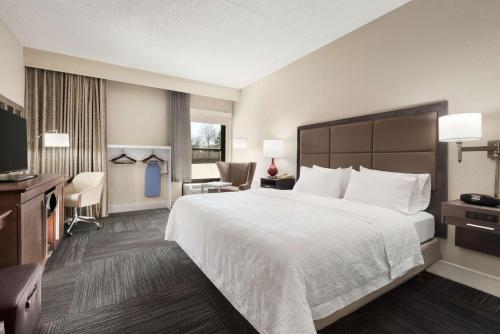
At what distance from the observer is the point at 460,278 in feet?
7.11

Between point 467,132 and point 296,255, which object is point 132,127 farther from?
point 467,132

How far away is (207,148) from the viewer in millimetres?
5777

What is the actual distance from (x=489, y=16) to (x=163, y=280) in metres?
3.69

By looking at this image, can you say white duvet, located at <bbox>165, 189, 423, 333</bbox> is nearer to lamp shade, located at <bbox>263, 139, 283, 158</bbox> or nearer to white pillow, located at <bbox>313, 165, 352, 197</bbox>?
Result: white pillow, located at <bbox>313, 165, 352, 197</bbox>

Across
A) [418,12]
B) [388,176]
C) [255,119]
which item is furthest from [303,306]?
[255,119]

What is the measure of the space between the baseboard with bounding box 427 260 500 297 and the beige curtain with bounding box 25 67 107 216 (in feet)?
16.1

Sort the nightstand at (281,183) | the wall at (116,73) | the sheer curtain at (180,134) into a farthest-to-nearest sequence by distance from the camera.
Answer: the sheer curtain at (180,134)
the nightstand at (281,183)
the wall at (116,73)

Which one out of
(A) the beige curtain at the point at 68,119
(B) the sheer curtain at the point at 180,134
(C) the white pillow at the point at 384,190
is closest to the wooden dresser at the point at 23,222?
(A) the beige curtain at the point at 68,119

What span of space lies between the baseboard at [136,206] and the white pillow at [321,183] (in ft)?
10.6

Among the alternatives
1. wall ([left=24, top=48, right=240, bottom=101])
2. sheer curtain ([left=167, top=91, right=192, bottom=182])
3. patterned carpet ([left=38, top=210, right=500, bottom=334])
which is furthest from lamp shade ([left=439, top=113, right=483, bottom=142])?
sheer curtain ([left=167, top=91, right=192, bottom=182])

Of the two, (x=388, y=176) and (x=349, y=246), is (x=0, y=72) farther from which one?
(x=388, y=176)

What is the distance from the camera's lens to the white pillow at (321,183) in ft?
9.49

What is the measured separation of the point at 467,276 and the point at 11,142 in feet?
14.3

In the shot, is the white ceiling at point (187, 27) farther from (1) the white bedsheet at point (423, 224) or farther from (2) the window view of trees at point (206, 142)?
(1) the white bedsheet at point (423, 224)
